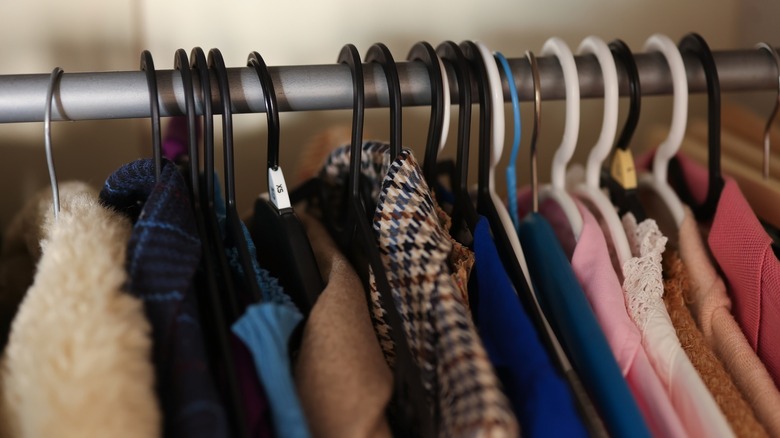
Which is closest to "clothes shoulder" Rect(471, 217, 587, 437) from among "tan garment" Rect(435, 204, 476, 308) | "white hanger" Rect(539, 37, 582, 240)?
"tan garment" Rect(435, 204, 476, 308)

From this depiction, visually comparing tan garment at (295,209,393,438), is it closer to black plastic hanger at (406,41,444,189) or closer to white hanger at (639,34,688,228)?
black plastic hanger at (406,41,444,189)

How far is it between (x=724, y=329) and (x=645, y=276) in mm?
77

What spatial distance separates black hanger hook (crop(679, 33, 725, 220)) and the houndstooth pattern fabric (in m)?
0.28

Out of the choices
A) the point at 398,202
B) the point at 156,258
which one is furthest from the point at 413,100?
the point at 156,258

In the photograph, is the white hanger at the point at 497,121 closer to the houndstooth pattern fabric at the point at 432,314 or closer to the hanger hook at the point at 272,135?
the houndstooth pattern fabric at the point at 432,314

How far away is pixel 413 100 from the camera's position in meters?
0.59

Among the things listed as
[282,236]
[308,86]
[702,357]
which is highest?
[308,86]

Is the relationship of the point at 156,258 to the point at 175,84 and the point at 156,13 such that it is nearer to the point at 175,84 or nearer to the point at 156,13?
the point at 175,84

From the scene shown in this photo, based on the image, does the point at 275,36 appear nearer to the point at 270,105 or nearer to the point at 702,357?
the point at 270,105

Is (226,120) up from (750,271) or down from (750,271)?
up

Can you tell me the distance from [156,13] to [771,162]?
68 centimetres

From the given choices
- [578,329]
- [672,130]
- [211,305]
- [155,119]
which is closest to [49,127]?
[155,119]

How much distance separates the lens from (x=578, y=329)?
51 cm

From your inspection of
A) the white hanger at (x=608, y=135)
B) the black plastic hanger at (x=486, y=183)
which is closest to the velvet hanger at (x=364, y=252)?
the black plastic hanger at (x=486, y=183)
